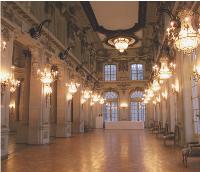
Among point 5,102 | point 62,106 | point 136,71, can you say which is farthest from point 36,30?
point 136,71

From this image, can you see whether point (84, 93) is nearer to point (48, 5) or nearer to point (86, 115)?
point (86, 115)

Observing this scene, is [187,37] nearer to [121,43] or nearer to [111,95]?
[121,43]

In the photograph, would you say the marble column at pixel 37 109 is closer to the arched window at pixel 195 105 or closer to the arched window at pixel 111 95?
the arched window at pixel 195 105

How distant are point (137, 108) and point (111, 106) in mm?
3078

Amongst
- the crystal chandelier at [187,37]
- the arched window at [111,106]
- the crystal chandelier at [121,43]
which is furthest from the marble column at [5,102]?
the arched window at [111,106]

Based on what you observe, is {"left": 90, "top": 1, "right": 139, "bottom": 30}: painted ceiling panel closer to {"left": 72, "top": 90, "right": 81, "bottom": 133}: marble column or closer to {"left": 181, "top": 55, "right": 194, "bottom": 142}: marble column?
{"left": 181, "top": 55, "right": 194, "bottom": 142}: marble column

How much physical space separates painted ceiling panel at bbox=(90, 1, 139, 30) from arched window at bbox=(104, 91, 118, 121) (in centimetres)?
1320

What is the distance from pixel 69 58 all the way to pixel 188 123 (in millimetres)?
9898

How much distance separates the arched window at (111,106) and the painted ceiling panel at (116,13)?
13.2 meters

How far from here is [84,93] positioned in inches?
889

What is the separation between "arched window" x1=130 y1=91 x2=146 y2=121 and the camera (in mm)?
31109

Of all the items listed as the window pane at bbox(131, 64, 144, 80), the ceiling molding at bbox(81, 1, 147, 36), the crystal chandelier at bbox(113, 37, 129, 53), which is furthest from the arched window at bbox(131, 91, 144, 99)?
the crystal chandelier at bbox(113, 37, 129, 53)

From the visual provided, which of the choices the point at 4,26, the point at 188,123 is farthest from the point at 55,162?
the point at 188,123

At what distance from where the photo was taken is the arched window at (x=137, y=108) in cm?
3111
